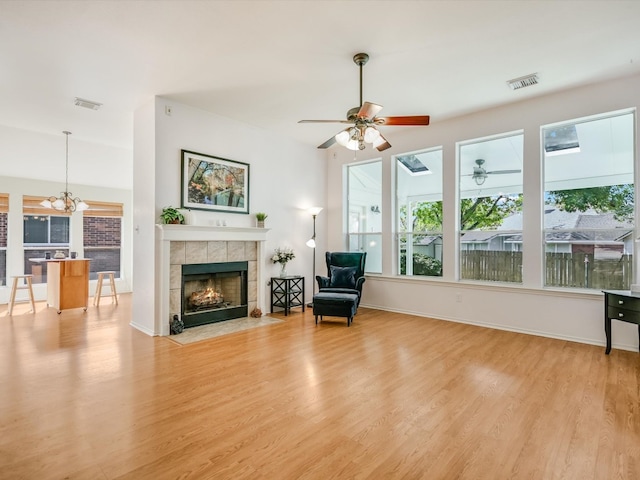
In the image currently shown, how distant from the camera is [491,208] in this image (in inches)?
205

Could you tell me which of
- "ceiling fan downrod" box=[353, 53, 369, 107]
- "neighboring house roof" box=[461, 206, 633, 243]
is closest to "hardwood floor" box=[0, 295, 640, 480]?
"neighboring house roof" box=[461, 206, 633, 243]

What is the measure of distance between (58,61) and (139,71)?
0.78 m

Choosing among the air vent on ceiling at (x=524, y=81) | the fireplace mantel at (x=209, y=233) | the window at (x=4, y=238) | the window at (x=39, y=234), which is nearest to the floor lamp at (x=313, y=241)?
the fireplace mantel at (x=209, y=233)

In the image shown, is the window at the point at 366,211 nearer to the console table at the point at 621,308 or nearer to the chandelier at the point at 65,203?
the console table at the point at 621,308

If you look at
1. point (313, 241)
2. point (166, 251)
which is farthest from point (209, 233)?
point (313, 241)

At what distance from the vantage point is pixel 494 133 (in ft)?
16.6

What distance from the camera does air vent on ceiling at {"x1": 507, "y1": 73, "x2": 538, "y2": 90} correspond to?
4057 mm

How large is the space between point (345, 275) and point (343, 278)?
0.21 ft

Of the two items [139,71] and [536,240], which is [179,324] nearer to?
[139,71]

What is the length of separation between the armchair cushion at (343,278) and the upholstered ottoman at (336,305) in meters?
0.61

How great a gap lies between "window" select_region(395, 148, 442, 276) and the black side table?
6.42 feet

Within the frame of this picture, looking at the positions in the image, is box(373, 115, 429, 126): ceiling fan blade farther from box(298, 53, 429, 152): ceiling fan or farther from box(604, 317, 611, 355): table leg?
box(604, 317, 611, 355): table leg

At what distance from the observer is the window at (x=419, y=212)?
5.79 meters

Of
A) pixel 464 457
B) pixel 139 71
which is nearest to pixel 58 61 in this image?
pixel 139 71
